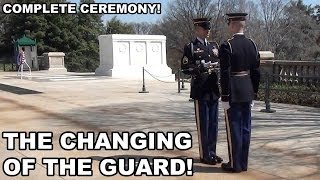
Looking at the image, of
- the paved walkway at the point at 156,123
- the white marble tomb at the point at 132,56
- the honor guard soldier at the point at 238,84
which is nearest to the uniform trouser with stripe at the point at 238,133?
the honor guard soldier at the point at 238,84

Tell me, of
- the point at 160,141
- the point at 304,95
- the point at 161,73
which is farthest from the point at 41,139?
the point at 161,73

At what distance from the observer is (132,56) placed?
1076 inches

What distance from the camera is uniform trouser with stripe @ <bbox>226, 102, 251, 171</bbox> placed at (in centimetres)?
613

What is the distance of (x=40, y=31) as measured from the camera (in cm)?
4894

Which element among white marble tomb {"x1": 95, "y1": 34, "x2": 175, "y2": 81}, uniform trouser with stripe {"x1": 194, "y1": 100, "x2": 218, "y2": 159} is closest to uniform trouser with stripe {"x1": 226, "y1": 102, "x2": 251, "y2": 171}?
uniform trouser with stripe {"x1": 194, "y1": 100, "x2": 218, "y2": 159}

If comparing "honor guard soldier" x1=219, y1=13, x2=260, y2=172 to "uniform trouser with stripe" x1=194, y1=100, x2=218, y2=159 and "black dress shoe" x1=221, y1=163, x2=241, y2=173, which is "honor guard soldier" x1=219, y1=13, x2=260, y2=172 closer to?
"black dress shoe" x1=221, y1=163, x2=241, y2=173

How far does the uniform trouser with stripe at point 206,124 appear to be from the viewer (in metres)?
6.60

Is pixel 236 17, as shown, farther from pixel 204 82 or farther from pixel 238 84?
pixel 204 82

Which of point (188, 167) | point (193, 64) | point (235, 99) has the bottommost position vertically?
point (188, 167)

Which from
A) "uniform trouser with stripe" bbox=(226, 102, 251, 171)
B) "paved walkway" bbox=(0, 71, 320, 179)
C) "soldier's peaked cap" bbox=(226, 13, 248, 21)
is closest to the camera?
"soldier's peaked cap" bbox=(226, 13, 248, 21)

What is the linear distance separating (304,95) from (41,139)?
7.76 meters

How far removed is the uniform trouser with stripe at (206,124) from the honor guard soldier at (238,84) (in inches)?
18.0

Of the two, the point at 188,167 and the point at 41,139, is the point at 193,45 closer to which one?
the point at 188,167

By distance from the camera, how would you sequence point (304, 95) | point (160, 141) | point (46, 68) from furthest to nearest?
point (46, 68) → point (304, 95) → point (160, 141)
